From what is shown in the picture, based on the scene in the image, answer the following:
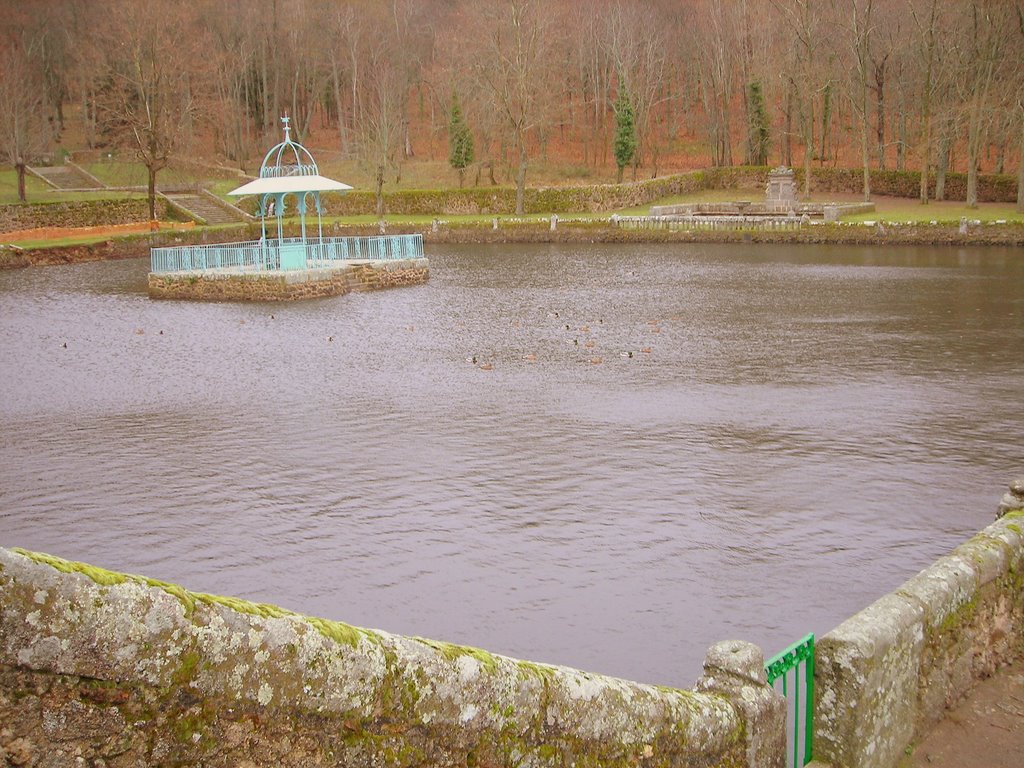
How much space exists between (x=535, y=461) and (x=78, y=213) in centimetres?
4386

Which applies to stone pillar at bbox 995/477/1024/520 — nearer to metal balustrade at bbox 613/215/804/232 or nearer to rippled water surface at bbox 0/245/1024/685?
rippled water surface at bbox 0/245/1024/685

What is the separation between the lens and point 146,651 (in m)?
2.60

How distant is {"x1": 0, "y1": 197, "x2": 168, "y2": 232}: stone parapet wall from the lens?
4741 cm

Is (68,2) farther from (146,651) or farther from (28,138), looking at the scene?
(146,651)

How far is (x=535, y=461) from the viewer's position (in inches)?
502

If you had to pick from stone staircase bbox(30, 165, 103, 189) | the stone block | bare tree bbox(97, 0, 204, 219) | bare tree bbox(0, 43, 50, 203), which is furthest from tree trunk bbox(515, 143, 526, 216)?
the stone block

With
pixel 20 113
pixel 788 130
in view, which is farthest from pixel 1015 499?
pixel 20 113

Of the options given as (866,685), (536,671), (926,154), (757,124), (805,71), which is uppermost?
(805,71)

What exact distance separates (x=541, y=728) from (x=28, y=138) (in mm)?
64604

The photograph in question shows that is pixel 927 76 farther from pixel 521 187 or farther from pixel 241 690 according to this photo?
pixel 241 690

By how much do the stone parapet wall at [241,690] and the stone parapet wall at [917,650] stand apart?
69.5 inches

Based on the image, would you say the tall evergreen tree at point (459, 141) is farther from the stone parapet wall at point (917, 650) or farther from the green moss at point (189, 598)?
the green moss at point (189, 598)

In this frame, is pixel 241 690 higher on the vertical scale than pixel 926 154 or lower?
lower

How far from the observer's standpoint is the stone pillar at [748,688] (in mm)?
4414
